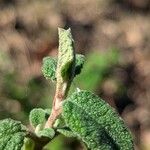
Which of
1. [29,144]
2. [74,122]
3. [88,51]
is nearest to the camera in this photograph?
[74,122]

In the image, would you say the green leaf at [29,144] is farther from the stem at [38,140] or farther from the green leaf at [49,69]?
the green leaf at [49,69]

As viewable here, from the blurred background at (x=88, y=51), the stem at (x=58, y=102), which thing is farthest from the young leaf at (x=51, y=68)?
the blurred background at (x=88, y=51)

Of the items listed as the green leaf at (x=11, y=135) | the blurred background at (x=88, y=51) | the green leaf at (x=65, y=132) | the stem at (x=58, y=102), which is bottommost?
the blurred background at (x=88, y=51)

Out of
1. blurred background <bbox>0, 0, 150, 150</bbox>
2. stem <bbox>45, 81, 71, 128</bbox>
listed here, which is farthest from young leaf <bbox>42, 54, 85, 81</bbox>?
blurred background <bbox>0, 0, 150, 150</bbox>

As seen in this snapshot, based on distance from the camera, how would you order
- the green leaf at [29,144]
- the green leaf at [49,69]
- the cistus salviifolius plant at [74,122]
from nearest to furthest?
the cistus salviifolius plant at [74,122] → the green leaf at [29,144] → the green leaf at [49,69]

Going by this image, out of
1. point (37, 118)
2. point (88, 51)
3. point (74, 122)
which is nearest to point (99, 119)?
point (74, 122)

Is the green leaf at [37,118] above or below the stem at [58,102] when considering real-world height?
below

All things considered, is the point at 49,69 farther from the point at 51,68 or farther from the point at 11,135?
the point at 11,135
